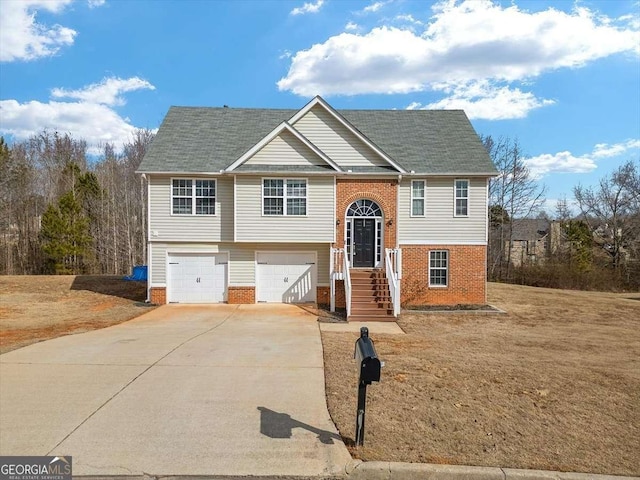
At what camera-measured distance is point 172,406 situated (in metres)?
5.47

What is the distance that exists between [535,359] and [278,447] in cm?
624

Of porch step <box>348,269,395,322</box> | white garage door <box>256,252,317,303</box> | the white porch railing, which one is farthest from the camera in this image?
white garage door <box>256,252,317,303</box>

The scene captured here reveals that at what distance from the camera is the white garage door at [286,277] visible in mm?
16344

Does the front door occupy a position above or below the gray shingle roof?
below

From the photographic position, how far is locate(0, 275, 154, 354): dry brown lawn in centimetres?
1111

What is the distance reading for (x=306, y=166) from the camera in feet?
51.7

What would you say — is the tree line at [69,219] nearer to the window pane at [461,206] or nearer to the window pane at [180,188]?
the window pane at [180,188]

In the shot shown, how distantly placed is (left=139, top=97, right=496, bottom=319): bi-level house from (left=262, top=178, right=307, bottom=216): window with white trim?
38mm

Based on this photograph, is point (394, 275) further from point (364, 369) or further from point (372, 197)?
point (364, 369)

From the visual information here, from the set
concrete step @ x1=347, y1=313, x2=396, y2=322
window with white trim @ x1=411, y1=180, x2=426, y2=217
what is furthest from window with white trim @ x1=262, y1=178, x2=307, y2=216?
concrete step @ x1=347, y1=313, x2=396, y2=322

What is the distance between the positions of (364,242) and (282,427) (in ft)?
39.2

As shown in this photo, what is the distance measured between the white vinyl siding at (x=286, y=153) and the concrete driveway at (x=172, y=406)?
808 cm

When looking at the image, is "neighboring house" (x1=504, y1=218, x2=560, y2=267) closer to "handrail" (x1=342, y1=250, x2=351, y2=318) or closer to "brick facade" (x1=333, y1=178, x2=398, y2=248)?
"brick facade" (x1=333, y1=178, x2=398, y2=248)

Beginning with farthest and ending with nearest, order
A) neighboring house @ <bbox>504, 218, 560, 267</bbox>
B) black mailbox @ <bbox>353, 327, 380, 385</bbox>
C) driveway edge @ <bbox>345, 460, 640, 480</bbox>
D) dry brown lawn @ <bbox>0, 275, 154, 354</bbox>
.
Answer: neighboring house @ <bbox>504, 218, 560, 267</bbox> → dry brown lawn @ <bbox>0, 275, 154, 354</bbox> → black mailbox @ <bbox>353, 327, 380, 385</bbox> → driveway edge @ <bbox>345, 460, 640, 480</bbox>
